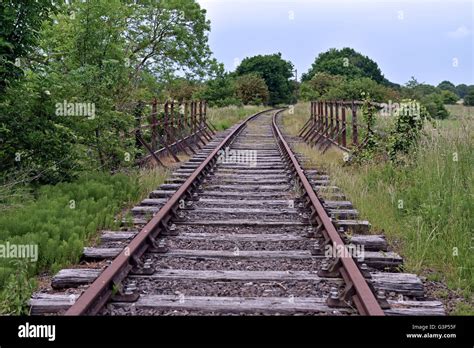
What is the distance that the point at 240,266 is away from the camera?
4.20 m

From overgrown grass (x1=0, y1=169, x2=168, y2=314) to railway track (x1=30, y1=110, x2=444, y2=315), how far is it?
0.18 meters

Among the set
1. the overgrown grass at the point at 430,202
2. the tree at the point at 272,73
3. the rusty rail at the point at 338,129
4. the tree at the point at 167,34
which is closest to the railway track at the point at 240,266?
the overgrown grass at the point at 430,202

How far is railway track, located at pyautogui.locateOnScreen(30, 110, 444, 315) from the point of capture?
3.34 metres

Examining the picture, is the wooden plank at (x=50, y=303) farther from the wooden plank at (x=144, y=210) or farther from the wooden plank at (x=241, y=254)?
the wooden plank at (x=144, y=210)

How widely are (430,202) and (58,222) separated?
408cm

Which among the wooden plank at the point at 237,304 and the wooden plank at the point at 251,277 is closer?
the wooden plank at the point at 237,304

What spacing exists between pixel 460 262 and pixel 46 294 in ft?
11.0

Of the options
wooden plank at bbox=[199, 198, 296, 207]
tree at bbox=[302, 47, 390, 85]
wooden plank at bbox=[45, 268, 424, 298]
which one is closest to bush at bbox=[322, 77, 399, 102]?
wooden plank at bbox=[199, 198, 296, 207]

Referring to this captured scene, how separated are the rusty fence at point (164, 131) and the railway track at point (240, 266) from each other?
3.29m

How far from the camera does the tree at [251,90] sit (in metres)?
61.8

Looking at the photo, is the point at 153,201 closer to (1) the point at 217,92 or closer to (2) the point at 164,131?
(2) the point at 164,131

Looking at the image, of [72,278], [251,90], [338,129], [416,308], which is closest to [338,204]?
[416,308]
